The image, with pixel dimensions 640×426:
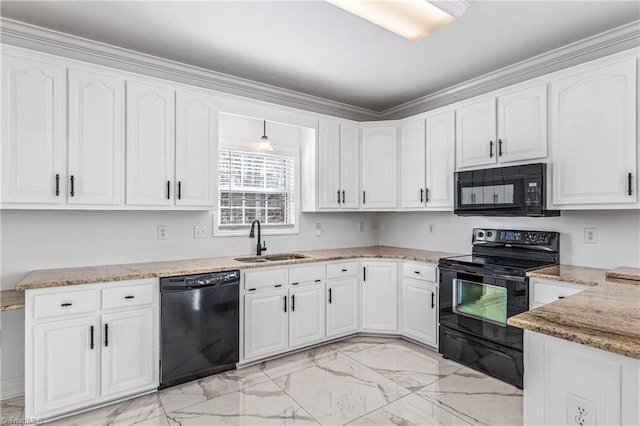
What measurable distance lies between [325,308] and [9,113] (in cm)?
291

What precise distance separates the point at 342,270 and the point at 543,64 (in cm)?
265

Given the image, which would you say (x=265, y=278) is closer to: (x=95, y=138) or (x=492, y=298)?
(x=95, y=138)

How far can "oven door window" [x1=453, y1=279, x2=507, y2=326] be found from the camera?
274 centimetres

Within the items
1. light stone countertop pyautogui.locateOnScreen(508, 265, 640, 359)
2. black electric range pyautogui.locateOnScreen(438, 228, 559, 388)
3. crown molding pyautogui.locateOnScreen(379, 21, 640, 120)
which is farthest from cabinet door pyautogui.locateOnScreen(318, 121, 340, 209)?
light stone countertop pyautogui.locateOnScreen(508, 265, 640, 359)

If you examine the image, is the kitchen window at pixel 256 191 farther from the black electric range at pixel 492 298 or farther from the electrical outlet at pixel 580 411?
the electrical outlet at pixel 580 411

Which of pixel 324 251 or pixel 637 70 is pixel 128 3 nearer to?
pixel 324 251

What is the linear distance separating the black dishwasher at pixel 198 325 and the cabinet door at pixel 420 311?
1.71 meters

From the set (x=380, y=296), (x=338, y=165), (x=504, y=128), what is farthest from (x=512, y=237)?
(x=338, y=165)

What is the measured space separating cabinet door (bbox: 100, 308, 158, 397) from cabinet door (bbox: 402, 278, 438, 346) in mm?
2336

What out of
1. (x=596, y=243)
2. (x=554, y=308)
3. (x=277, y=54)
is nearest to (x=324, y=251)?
(x=277, y=54)

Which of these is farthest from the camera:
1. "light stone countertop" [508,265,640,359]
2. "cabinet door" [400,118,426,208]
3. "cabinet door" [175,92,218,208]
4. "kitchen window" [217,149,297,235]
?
"cabinet door" [400,118,426,208]

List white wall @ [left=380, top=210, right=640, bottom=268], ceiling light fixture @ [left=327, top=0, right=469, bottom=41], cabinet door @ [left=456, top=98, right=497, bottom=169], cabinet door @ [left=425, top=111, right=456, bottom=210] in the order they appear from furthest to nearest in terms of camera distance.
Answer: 1. cabinet door @ [left=425, top=111, right=456, bottom=210]
2. cabinet door @ [left=456, top=98, right=497, bottom=169]
3. white wall @ [left=380, top=210, right=640, bottom=268]
4. ceiling light fixture @ [left=327, top=0, right=469, bottom=41]

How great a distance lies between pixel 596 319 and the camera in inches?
50.5

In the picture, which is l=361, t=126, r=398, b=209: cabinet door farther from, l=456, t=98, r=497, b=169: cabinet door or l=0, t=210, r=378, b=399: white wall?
l=0, t=210, r=378, b=399: white wall
